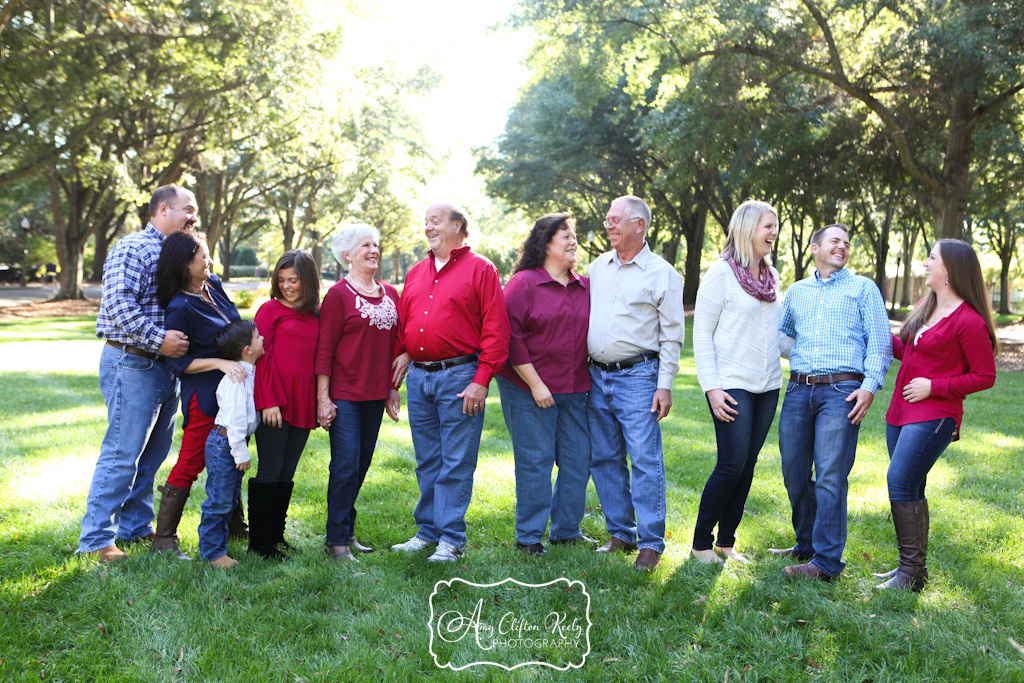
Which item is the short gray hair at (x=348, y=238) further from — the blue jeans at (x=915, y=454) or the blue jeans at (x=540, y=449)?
the blue jeans at (x=915, y=454)

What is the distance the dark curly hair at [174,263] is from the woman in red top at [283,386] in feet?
1.53

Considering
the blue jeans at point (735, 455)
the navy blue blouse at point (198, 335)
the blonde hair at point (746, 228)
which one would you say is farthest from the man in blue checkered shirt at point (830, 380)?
the navy blue blouse at point (198, 335)

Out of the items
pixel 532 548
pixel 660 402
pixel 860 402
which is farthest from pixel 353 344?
pixel 860 402

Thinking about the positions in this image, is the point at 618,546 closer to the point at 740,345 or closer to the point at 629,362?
the point at 629,362

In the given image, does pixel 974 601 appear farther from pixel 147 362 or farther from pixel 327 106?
pixel 327 106

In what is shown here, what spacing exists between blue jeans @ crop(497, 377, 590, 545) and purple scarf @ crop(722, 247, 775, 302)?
47.5 inches

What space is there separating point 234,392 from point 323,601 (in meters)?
1.26

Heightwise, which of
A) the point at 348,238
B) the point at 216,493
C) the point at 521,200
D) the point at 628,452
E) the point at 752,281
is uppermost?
the point at 521,200

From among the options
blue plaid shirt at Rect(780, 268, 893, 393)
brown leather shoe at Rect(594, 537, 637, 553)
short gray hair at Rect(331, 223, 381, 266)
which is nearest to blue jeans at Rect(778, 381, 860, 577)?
blue plaid shirt at Rect(780, 268, 893, 393)

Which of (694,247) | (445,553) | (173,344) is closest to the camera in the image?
(173,344)

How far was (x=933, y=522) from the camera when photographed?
530 cm

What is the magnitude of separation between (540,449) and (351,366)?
1302 millimetres

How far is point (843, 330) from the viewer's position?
4145mm

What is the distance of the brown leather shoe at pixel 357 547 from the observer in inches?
180
